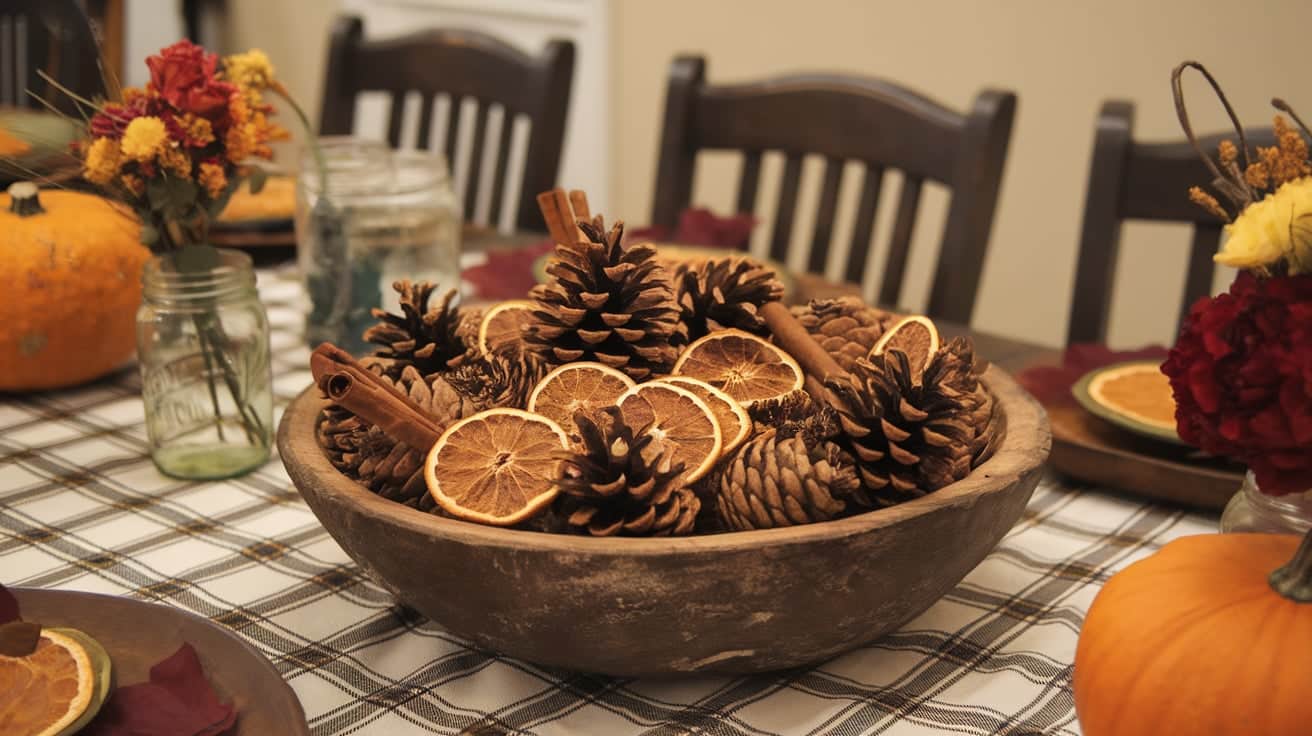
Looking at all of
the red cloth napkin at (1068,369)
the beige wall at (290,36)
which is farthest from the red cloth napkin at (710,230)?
the beige wall at (290,36)

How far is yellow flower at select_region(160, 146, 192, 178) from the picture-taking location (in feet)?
2.61

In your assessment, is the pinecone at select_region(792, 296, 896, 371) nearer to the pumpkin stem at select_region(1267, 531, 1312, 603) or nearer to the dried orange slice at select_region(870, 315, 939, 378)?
the dried orange slice at select_region(870, 315, 939, 378)

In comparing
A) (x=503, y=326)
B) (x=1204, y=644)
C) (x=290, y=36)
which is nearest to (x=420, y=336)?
(x=503, y=326)

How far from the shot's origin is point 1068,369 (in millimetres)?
1011

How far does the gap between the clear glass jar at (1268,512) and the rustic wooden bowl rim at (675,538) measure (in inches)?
4.3

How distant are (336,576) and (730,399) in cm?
28

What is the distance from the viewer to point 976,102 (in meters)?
1.30

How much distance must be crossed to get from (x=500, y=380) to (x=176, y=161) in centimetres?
28

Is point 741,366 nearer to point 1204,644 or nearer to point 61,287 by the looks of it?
point 1204,644

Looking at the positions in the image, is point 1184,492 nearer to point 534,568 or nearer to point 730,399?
point 730,399

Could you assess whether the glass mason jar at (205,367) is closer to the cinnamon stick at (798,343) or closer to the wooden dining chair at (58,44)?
the cinnamon stick at (798,343)

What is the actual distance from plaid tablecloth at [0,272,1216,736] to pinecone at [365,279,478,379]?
140mm

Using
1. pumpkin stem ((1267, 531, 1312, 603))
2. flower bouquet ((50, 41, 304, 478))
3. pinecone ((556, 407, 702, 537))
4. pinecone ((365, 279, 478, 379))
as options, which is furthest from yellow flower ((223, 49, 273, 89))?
pumpkin stem ((1267, 531, 1312, 603))

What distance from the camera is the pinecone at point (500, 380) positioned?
0.70m
